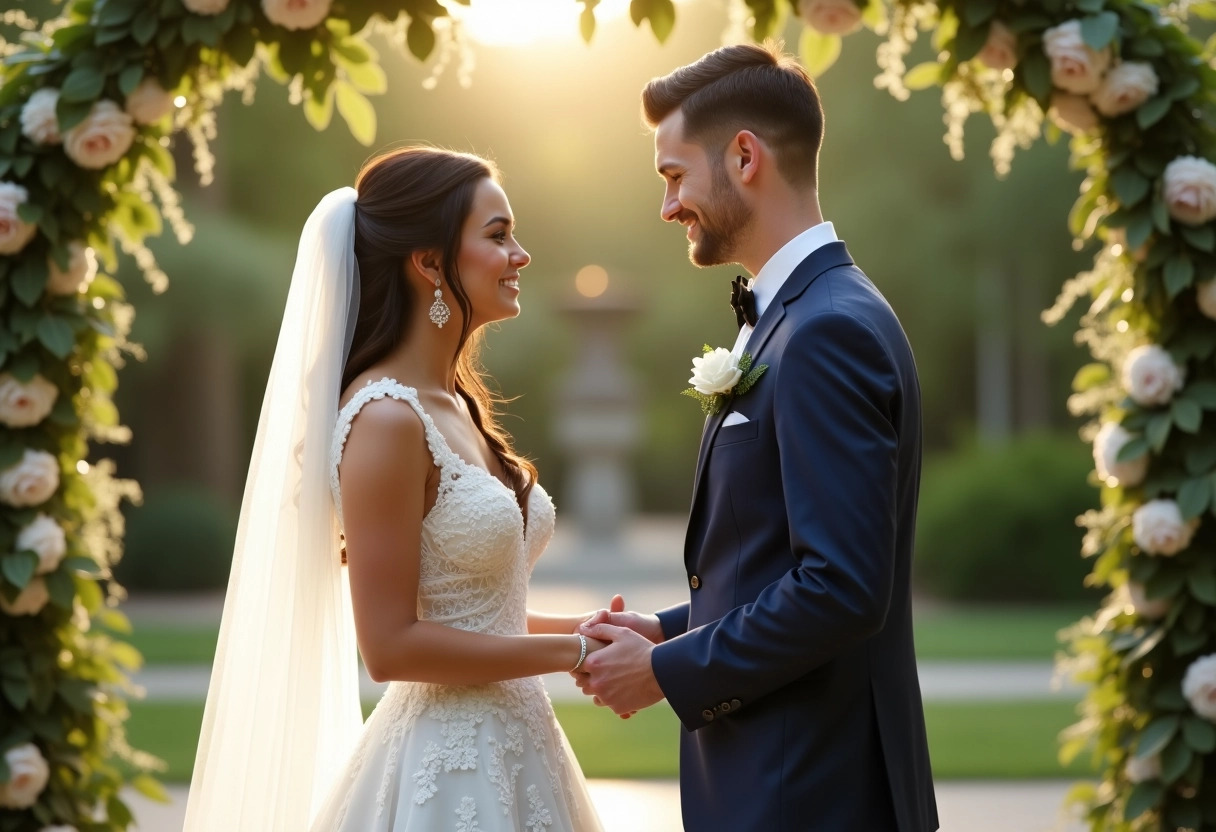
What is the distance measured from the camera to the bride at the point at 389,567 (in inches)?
133

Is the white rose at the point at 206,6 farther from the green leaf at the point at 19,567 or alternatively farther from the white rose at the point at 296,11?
the green leaf at the point at 19,567

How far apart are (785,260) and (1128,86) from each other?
1362mm

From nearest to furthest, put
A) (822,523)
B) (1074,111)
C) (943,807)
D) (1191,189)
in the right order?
(822,523) < (1191,189) < (1074,111) < (943,807)

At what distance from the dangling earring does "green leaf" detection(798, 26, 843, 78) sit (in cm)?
130

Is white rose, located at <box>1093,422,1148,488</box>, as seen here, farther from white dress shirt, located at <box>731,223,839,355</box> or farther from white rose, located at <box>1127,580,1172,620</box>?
white dress shirt, located at <box>731,223,839,355</box>

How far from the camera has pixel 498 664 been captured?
11.3 ft

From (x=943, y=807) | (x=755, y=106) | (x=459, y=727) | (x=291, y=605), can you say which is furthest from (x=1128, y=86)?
(x=943, y=807)

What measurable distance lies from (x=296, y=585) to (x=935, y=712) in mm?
7276

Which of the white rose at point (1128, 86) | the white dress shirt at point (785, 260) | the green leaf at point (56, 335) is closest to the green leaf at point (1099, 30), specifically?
the white rose at point (1128, 86)

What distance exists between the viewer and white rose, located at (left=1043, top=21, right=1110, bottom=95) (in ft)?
12.5

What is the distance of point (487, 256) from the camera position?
371cm

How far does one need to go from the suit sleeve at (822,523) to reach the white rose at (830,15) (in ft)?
3.68

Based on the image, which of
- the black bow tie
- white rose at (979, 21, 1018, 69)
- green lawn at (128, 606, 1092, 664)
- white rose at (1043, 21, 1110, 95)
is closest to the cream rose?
the black bow tie

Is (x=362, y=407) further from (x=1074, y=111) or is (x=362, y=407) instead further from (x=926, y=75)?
(x=1074, y=111)
